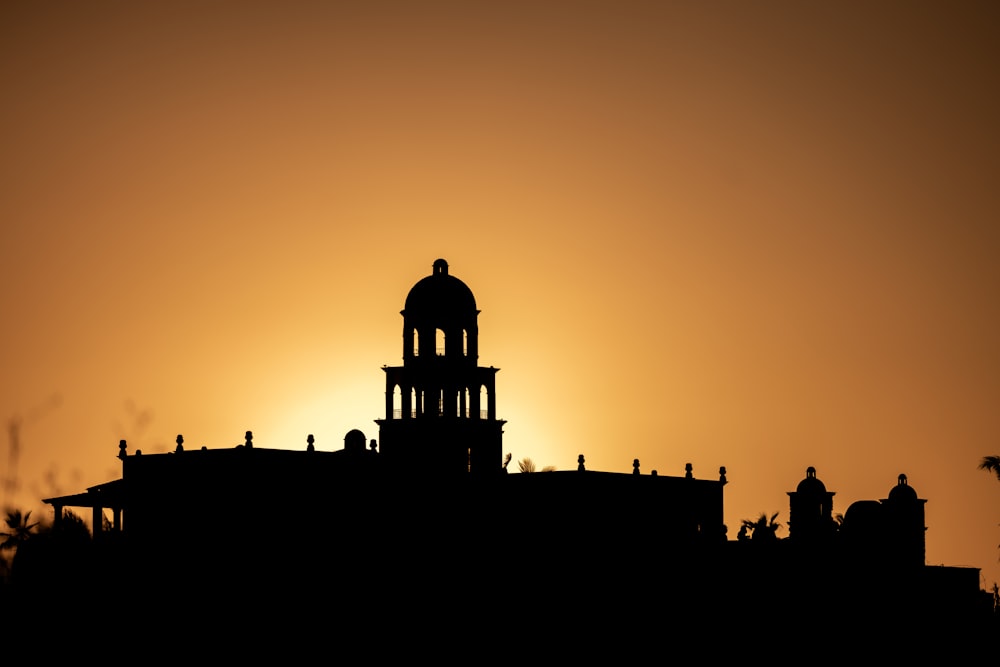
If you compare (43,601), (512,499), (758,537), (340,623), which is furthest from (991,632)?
(43,601)

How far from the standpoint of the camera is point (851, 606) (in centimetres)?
6625

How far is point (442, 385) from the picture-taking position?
7100 centimetres

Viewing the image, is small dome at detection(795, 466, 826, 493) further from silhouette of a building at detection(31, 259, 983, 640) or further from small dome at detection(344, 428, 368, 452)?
small dome at detection(344, 428, 368, 452)

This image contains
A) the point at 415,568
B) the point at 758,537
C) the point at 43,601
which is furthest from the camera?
the point at 758,537

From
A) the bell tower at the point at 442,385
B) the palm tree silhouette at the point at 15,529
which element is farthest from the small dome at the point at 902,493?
the palm tree silhouette at the point at 15,529

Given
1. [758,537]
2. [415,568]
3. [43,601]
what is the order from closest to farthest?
[43,601] → [415,568] → [758,537]

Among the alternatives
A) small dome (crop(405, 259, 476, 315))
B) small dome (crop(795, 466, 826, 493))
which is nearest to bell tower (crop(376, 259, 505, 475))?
small dome (crop(405, 259, 476, 315))

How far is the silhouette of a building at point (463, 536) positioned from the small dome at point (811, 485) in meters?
0.12

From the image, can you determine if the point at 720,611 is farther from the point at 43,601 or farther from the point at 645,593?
the point at 43,601

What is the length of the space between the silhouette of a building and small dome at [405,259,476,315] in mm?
73

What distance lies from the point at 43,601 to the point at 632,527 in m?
20.7

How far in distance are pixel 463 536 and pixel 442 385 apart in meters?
7.18

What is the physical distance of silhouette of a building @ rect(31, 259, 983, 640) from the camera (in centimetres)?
6394

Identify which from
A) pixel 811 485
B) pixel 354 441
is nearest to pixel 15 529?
pixel 354 441
